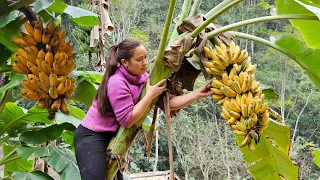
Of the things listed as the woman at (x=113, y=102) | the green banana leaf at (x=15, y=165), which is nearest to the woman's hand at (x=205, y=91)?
the woman at (x=113, y=102)

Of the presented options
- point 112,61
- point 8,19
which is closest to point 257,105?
point 112,61

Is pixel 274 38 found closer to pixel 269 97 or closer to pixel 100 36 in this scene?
pixel 269 97

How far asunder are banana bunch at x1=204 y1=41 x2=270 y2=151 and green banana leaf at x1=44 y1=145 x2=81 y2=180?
0.73 metres

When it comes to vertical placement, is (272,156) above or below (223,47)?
below

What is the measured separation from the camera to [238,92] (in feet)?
2.91

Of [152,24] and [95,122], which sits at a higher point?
[95,122]

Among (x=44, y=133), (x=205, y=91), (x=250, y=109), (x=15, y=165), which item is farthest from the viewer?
(x=15, y=165)

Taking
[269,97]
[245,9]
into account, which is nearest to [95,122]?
[269,97]

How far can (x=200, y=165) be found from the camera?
7008mm

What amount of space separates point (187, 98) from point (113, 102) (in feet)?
0.66

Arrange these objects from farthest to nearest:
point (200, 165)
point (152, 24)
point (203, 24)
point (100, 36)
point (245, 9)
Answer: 1. point (245, 9)
2. point (152, 24)
3. point (200, 165)
4. point (100, 36)
5. point (203, 24)

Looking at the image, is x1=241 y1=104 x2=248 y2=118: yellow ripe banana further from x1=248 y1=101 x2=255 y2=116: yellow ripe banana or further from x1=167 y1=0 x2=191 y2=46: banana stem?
x1=167 y1=0 x2=191 y2=46: banana stem

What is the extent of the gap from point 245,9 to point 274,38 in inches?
341

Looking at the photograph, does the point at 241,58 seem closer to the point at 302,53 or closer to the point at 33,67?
the point at 302,53
